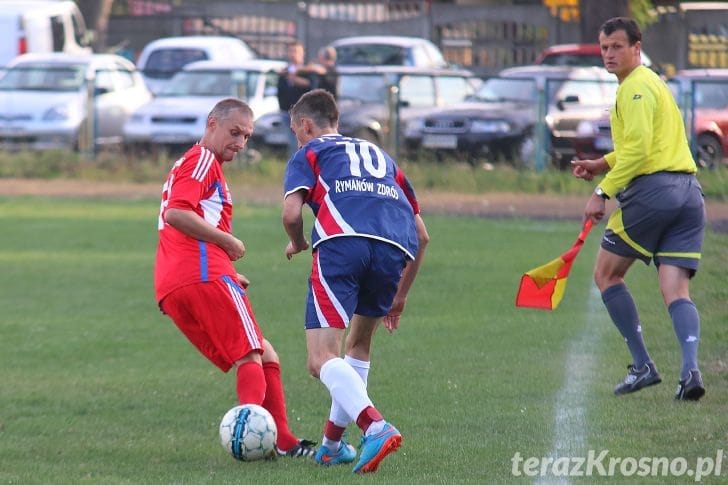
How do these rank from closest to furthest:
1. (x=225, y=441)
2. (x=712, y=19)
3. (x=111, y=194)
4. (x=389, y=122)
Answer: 1. (x=225, y=441)
2. (x=111, y=194)
3. (x=389, y=122)
4. (x=712, y=19)

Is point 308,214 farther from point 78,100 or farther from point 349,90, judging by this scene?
point 78,100

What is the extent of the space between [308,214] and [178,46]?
1402 centimetres

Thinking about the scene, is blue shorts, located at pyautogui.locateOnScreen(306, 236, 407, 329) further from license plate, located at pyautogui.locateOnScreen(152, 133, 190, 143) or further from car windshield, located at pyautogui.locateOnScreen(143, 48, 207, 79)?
car windshield, located at pyautogui.locateOnScreen(143, 48, 207, 79)

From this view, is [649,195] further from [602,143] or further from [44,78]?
[44,78]

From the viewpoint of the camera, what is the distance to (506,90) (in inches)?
913

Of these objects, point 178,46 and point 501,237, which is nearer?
point 501,237

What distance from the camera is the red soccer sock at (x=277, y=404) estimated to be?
6555mm

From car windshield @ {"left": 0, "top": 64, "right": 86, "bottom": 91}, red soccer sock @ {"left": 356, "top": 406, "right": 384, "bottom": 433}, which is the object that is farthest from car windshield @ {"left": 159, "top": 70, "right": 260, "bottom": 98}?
red soccer sock @ {"left": 356, "top": 406, "right": 384, "bottom": 433}

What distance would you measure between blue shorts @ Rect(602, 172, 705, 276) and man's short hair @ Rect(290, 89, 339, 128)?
2.02m

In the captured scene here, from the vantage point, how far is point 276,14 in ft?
140

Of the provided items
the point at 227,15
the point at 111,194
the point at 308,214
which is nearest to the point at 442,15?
the point at 227,15

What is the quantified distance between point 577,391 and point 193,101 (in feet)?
57.1

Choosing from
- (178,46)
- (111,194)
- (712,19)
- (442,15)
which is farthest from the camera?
(442,15)

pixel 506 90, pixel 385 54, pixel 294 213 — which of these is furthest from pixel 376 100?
pixel 294 213
